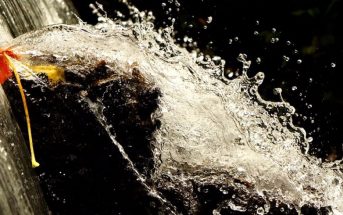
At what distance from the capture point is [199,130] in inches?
76.9

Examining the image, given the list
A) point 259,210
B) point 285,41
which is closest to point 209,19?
point 285,41

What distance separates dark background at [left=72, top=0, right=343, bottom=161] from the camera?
154 inches

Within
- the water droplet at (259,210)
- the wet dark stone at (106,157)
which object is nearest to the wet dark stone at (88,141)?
the wet dark stone at (106,157)

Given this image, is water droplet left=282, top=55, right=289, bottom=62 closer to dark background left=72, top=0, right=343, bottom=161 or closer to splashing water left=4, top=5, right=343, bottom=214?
dark background left=72, top=0, right=343, bottom=161

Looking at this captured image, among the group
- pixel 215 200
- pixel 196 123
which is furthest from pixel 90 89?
pixel 215 200

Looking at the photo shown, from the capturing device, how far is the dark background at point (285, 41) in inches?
154

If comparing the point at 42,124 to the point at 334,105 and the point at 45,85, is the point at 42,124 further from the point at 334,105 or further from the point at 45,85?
the point at 334,105

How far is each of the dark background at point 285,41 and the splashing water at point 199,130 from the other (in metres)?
1.54

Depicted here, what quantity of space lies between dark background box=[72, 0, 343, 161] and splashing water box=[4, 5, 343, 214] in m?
1.54

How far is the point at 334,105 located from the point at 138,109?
2.62 meters

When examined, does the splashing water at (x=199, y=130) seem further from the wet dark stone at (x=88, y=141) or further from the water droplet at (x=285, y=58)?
the water droplet at (x=285, y=58)

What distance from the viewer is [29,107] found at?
166cm

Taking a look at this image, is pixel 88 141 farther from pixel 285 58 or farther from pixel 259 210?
pixel 285 58

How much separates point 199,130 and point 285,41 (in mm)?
2320
